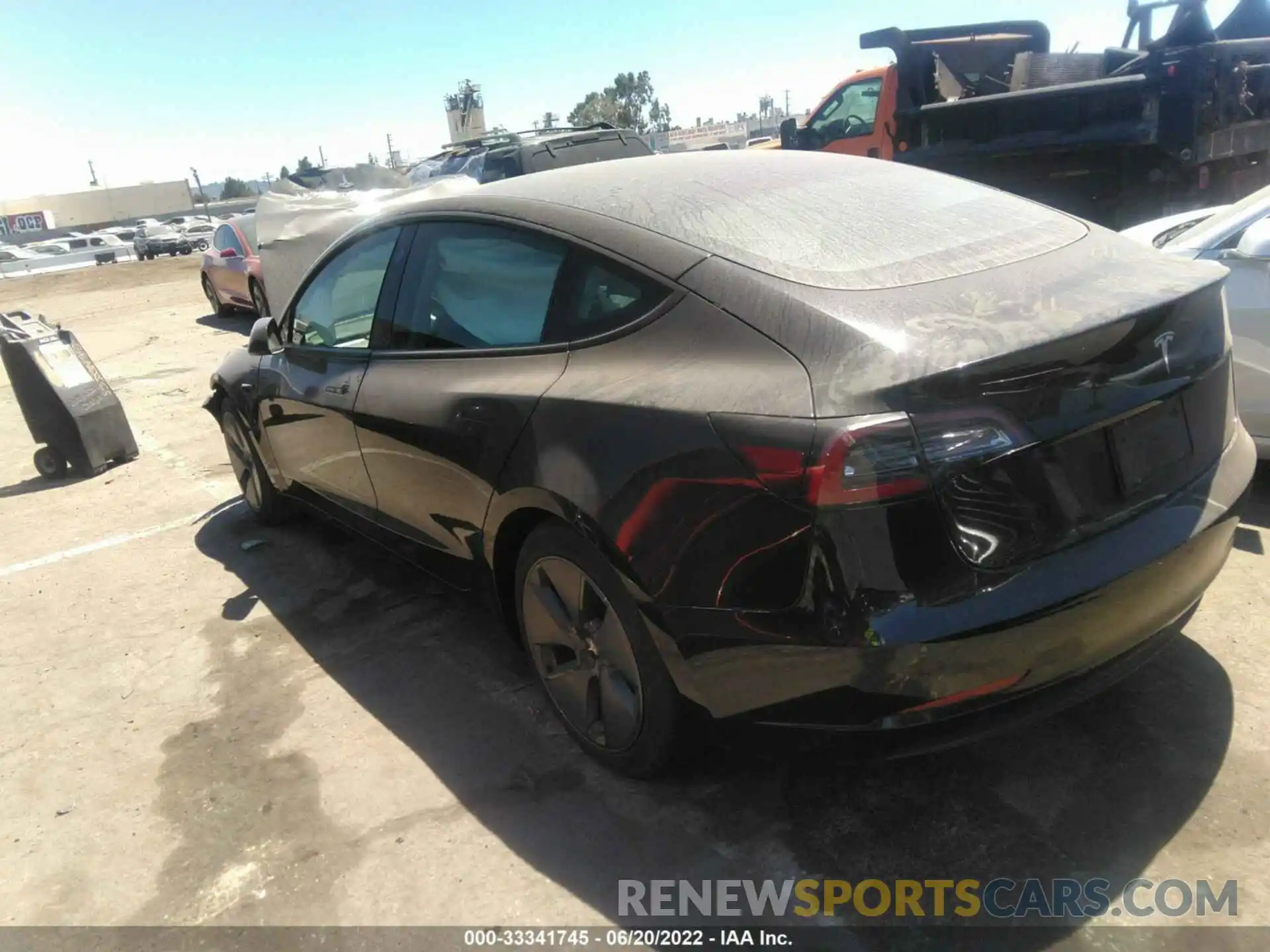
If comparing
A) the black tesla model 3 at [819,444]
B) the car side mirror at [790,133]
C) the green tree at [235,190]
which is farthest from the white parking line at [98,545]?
the green tree at [235,190]

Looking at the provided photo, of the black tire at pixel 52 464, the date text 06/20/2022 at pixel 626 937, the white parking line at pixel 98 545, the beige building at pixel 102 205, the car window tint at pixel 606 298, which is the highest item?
the beige building at pixel 102 205

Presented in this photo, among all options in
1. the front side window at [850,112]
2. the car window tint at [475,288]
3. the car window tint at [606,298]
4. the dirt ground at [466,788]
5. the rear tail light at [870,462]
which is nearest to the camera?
the rear tail light at [870,462]

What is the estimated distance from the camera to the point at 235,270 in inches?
486

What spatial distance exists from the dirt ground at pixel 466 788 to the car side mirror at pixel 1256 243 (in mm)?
1084

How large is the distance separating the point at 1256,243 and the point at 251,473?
4.93 meters

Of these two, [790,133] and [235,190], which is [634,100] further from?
[790,133]

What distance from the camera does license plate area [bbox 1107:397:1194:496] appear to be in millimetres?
2170

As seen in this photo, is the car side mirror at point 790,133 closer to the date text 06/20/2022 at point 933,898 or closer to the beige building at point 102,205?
the date text 06/20/2022 at point 933,898

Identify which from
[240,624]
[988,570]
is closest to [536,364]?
[988,570]

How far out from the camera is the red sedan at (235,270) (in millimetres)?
11586

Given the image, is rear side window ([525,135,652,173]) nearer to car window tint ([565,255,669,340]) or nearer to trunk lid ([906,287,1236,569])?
car window tint ([565,255,669,340])

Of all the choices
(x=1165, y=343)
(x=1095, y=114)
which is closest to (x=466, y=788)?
A: (x=1165, y=343)

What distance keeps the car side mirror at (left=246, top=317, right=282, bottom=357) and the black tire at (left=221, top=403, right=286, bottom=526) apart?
2.06 ft

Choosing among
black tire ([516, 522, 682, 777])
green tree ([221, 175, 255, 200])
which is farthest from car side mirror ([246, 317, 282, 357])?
green tree ([221, 175, 255, 200])
